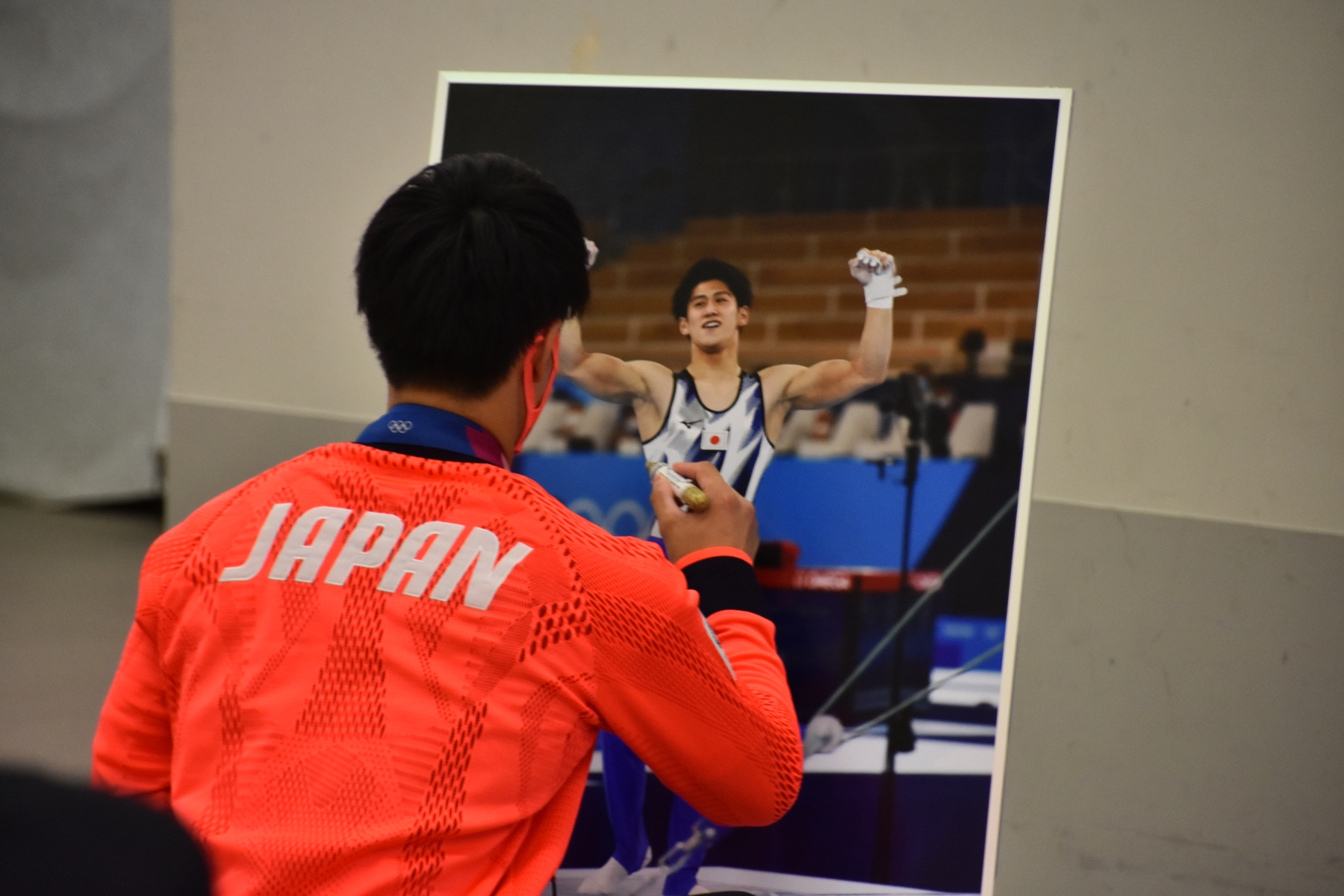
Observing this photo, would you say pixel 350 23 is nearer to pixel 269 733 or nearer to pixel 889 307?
pixel 889 307

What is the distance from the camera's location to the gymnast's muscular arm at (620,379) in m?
1.70

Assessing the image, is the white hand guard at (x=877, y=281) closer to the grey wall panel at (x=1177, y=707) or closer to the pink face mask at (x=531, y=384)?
the grey wall panel at (x=1177, y=707)

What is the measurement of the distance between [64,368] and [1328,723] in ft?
19.8

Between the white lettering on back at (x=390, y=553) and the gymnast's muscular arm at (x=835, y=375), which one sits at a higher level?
the gymnast's muscular arm at (x=835, y=375)

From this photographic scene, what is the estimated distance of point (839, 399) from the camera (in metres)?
1.64

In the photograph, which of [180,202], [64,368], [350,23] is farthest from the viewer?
[64,368]

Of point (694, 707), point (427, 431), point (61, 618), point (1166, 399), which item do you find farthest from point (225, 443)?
point (61, 618)

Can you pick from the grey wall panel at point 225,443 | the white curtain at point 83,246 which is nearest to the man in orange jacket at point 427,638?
the grey wall panel at point 225,443

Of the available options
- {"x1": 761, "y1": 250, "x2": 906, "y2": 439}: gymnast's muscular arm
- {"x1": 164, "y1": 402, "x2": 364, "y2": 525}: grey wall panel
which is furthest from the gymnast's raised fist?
{"x1": 164, "y1": 402, "x2": 364, "y2": 525}: grey wall panel

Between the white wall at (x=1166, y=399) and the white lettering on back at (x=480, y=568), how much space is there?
1.05m

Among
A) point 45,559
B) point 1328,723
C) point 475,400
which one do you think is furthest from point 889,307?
point 45,559

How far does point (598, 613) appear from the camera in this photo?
3.24ft

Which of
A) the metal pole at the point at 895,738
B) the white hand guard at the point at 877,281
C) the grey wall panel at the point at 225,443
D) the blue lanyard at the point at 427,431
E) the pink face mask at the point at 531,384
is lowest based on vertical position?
the metal pole at the point at 895,738

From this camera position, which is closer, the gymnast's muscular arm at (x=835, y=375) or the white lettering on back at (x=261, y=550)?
the white lettering on back at (x=261, y=550)
